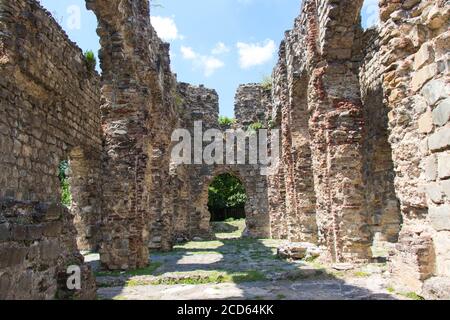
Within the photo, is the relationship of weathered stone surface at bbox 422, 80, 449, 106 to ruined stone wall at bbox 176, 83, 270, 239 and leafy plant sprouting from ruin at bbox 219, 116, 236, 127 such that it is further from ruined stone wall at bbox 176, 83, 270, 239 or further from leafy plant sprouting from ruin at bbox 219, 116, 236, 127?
leafy plant sprouting from ruin at bbox 219, 116, 236, 127

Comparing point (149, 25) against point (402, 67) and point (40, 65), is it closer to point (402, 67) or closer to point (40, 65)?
point (40, 65)

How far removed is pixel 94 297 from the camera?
5.60m

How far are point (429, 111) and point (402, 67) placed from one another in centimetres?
146

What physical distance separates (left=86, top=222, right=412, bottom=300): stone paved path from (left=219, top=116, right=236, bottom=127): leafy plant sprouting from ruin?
11.6 metres

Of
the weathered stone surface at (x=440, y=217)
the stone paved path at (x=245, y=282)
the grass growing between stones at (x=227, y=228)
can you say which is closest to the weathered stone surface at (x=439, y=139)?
the weathered stone surface at (x=440, y=217)

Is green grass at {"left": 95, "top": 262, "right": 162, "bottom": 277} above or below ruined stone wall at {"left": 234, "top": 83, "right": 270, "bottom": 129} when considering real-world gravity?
below

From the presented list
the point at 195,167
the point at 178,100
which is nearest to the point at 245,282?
the point at 178,100

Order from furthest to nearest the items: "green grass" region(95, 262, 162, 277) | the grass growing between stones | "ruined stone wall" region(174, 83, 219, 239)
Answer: the grass growing between stones, "ruined stone wall" region(174, 83, 219, 239), "green grass" region(95, 262, 162, 277)

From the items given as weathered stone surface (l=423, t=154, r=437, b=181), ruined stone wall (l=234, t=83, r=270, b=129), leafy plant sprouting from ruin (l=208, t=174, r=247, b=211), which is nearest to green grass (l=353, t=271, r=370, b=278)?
weathered stone surface (l=423, t=154, r=437, b=181)

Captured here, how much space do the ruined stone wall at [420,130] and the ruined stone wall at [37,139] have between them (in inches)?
156

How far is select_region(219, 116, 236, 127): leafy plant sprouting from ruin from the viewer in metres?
20.5

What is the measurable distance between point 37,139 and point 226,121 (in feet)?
48.8

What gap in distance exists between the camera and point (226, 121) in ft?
70.3
